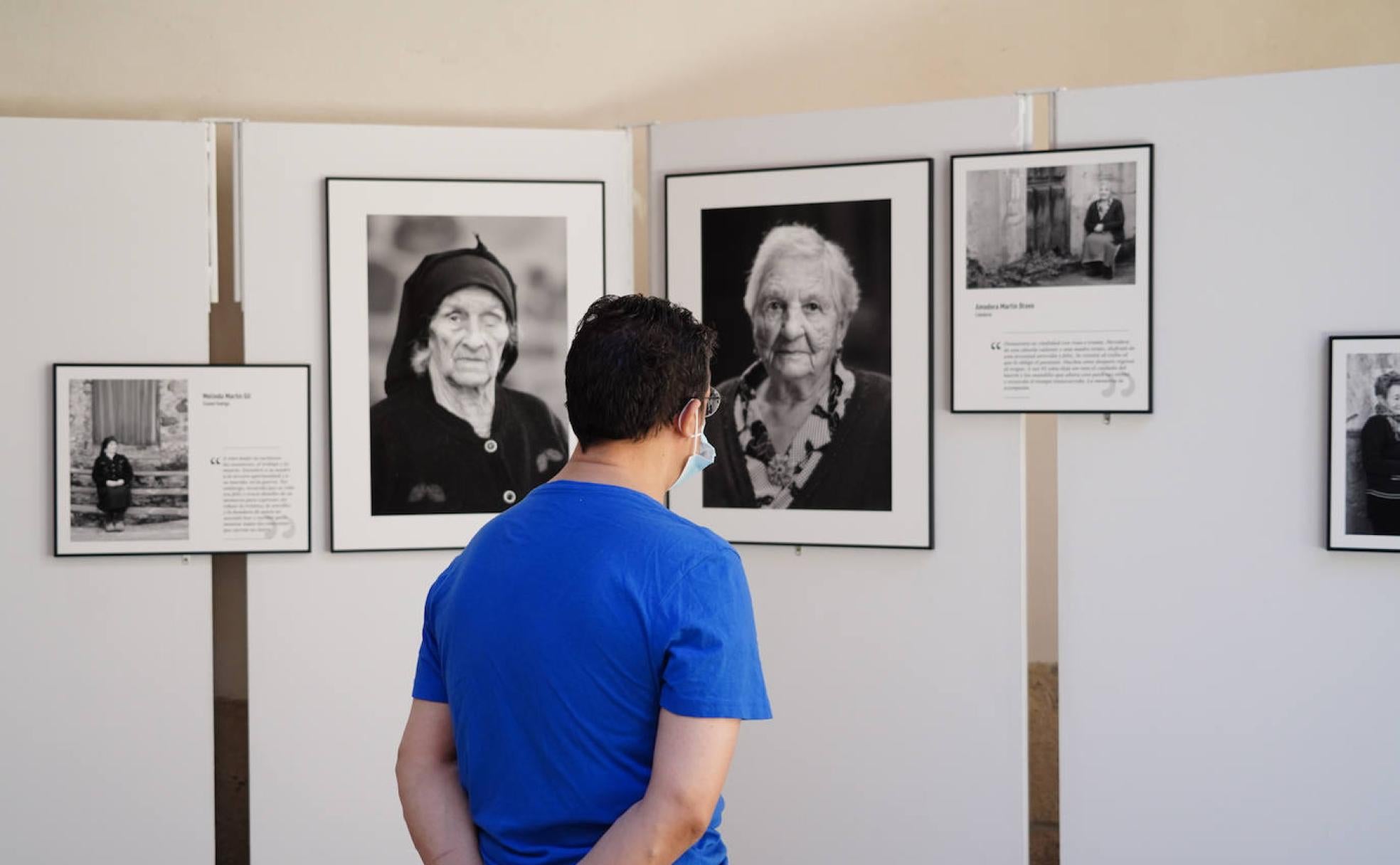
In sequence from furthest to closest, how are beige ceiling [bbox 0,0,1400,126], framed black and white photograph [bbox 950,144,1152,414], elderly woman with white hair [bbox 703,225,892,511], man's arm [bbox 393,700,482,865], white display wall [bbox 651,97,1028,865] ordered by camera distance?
beige ceiling [bbox 0,0,1400,126], elderly woman with white hair [bbox 703,225,892,511], white display wall [bbox 651,97,1028,865], framed black and white photograph [bbox 950,144,1152,414], man's arm [bbox 393,700,482,865]

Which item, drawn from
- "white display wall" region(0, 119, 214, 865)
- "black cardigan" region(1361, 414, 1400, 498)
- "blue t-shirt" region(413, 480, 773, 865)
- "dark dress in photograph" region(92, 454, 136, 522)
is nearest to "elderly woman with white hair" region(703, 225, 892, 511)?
"black cardigan" region(1361, 414, 1400, 498)

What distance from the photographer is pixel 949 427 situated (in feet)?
14.8

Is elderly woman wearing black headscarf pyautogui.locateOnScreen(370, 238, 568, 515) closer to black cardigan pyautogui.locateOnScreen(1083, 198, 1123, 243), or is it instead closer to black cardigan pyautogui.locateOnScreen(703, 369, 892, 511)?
black cardigan pyautogui.locateOnScreen(703, 369, 892, 511)

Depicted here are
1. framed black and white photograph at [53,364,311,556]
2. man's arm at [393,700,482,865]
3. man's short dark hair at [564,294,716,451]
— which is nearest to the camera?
man's short dark hair at [564,294,716,451]

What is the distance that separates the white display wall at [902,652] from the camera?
447cm

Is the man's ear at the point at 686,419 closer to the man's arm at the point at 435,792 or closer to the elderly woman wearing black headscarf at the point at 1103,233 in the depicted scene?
the man's arm at the point at 435,792

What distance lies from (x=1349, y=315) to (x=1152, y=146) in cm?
92

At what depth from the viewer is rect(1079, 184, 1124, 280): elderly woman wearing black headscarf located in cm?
430

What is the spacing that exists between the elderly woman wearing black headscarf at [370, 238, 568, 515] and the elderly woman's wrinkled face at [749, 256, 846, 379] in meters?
1.07

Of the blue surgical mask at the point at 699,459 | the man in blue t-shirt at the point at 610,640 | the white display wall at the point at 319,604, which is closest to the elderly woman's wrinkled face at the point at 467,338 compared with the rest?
the white display wall at the point at 319,604

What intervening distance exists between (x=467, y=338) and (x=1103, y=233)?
8.31 ft

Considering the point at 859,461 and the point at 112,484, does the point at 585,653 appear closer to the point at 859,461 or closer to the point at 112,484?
the point at 859,461

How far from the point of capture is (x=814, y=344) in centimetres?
465

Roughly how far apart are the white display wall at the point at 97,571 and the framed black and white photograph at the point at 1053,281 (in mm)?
3078
